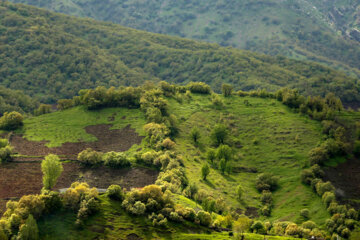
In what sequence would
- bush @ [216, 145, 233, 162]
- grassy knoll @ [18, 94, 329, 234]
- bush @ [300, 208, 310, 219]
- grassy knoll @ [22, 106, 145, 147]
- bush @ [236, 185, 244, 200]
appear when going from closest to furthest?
grassy knoll @ [18, 94, 329, 234] < bush @ [300, 208, 310, 219] < bush @ [236, 185, 244, 200] < bush @ [216, 145, 233, 162] < grassy knoll @ [22, 106, 145, 147]

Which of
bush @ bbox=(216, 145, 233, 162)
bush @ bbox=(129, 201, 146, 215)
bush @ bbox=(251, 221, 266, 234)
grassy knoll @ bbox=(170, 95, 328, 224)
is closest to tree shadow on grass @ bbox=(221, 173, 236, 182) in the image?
grassy knoll @ bbox=(170, 95, 328, 224)

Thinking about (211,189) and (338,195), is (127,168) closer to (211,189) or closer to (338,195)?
(211,189)

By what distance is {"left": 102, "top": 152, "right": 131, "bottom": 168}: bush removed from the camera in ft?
468

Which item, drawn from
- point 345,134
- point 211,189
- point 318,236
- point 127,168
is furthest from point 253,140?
point 318,236

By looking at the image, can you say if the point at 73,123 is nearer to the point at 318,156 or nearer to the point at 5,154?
the point at 5,154

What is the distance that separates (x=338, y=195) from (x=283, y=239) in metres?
46.4

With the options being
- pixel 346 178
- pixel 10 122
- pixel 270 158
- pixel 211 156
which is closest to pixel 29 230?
pixel 211 156

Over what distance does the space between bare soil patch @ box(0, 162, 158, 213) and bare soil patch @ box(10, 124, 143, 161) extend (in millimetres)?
9467

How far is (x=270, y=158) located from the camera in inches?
6762

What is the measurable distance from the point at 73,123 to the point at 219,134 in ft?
220

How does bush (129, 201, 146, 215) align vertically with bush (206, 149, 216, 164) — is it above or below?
above

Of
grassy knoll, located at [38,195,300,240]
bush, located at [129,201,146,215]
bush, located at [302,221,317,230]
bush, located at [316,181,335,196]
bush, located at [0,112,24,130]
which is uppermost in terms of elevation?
bush, located at [129,201,146,215]

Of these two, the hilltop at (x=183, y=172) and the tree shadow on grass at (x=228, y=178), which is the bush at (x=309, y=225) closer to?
the hilltop at (x=183, y=172)

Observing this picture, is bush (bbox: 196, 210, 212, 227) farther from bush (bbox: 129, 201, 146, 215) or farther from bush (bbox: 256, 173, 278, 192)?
bush (bbox: 256, 173, 278, 192)
